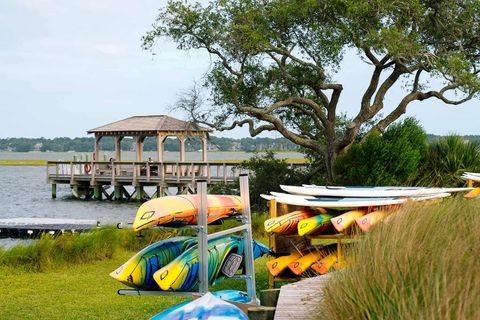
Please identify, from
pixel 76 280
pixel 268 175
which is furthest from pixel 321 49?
pixel 76 280

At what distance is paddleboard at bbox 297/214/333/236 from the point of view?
8.04 metres

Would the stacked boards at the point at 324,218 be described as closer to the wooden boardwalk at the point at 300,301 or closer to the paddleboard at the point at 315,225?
the paddleboard at the point at 315,225

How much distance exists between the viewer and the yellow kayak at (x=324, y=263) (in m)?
8.12

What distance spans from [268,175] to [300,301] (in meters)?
20.3

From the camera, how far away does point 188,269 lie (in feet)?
22.0

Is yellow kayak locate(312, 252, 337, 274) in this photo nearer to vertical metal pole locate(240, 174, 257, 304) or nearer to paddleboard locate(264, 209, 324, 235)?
paddleboard locate(264, 209, 324, 235)

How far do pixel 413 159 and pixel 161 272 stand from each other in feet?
40.2

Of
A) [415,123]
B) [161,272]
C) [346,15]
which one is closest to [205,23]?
[346,15]

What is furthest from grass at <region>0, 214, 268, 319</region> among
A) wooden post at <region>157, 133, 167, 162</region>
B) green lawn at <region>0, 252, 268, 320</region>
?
wooden post at <region>157, 133, 167, 162</region>

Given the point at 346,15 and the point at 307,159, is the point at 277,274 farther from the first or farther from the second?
the point at 307,159

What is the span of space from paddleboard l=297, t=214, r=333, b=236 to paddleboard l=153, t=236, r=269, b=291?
0.95m

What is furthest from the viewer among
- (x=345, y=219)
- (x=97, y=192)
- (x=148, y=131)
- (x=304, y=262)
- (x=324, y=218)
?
(x=97, y=192)

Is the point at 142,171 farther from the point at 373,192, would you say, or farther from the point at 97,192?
the point at 373,192

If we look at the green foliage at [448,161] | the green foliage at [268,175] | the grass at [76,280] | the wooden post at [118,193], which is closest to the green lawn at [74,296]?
the grass at [76,280]
